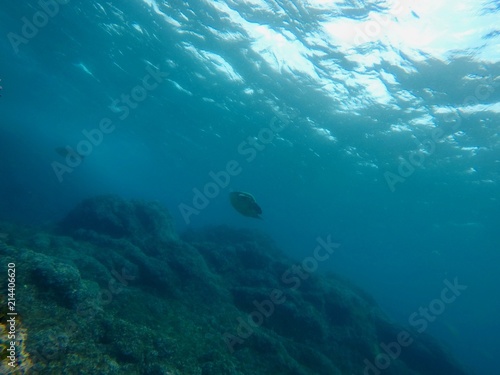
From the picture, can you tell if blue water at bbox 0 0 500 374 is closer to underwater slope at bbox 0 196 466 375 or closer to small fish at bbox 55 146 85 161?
small fish at bbox 55 146 85 161

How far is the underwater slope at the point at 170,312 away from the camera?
409cm

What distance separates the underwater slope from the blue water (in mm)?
4213

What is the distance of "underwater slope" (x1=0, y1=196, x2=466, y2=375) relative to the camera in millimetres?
4086

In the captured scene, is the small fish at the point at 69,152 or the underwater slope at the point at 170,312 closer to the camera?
the underwater slope at the point at 170,312

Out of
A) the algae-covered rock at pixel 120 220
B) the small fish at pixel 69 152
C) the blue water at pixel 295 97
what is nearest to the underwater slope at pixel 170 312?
the algae-covered rock at pixel 120 220

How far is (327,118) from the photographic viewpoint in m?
19.8

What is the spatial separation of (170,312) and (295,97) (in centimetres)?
1599

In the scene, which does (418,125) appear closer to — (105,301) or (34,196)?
(105,301)

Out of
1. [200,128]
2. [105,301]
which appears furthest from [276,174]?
[105,301]

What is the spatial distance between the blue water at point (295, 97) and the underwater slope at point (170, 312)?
421 centimetres

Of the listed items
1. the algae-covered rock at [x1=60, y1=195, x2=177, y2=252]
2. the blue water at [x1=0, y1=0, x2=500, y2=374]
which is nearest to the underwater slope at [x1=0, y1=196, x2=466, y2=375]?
the algae-covered rock at [x1=60, y1=195, x2=177, y2=252]

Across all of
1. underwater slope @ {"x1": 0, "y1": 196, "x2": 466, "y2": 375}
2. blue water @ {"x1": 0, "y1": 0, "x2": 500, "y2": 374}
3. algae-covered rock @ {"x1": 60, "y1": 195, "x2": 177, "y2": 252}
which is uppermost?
blue water @ {"x1": 0, "y1": 0, "x2": 500, "y2": 374}

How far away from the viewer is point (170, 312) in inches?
273

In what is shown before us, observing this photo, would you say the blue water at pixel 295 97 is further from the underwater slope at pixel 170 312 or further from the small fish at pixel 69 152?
the underwater slope at pixel 170 312
